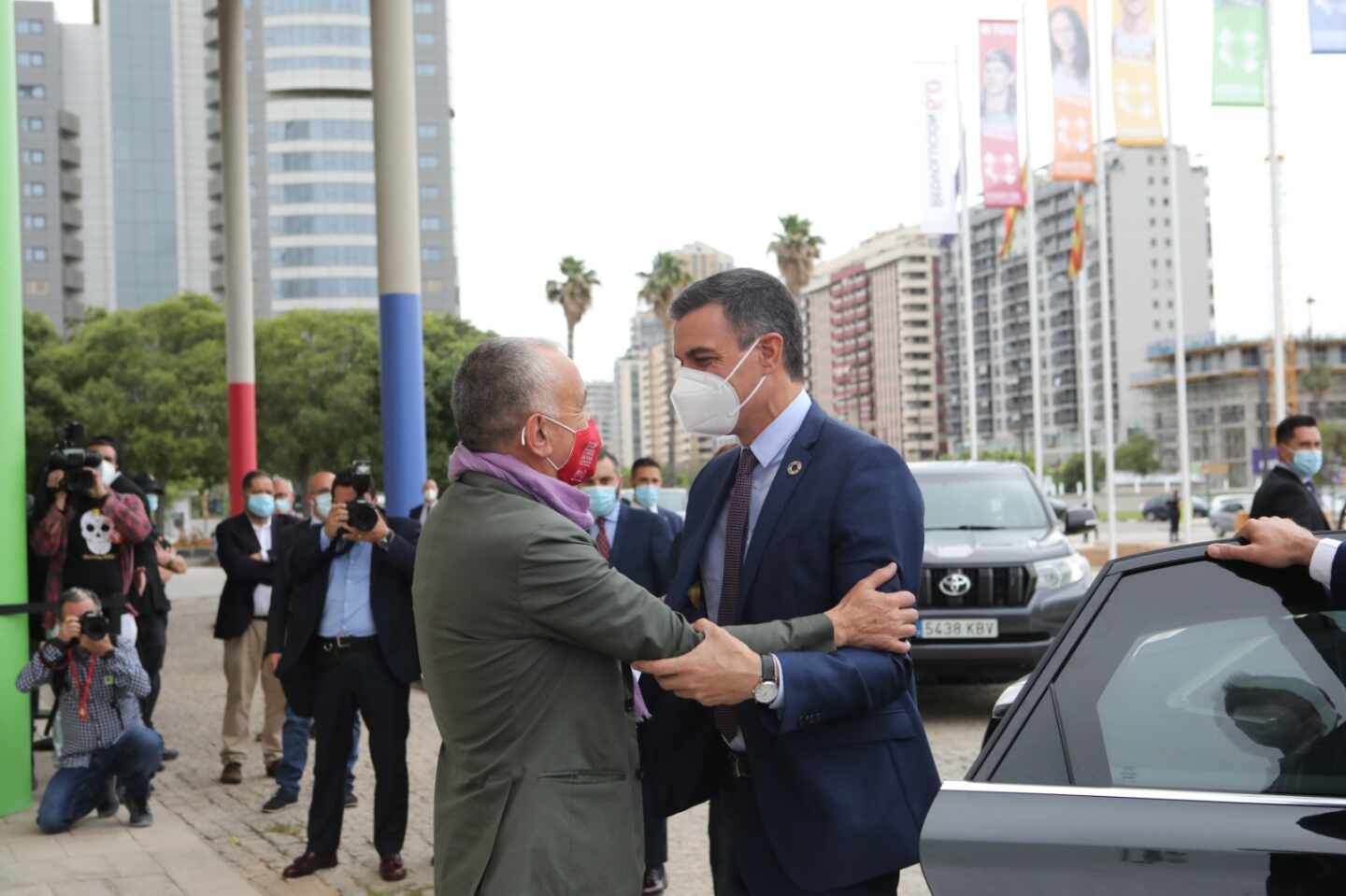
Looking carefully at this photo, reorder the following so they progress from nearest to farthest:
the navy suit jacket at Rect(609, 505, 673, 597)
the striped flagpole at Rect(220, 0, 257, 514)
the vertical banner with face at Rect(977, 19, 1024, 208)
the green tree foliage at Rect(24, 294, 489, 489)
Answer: the navy suit jacket at Rect(609, 505, 673, 597) → the striped flagpole at Rect(220, 0, 257, 514) → the vertical banner with face at Rect(977, 19, 1024, 208) → the green tree foliage at Rect(24, 294, 489, 489)

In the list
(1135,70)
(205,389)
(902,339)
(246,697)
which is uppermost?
(902,339)

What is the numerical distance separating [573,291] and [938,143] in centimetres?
3910

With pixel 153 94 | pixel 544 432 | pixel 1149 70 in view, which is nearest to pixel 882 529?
pixel 544 432

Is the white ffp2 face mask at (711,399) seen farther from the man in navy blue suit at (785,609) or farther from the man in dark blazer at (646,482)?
the man in dark blazer at (646,482)

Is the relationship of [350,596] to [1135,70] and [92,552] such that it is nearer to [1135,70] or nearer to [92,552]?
[92,552]

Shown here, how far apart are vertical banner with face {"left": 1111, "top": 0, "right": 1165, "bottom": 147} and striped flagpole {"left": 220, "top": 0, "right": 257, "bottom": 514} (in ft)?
55.3

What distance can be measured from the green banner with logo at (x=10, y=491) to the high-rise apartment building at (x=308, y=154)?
377 ft

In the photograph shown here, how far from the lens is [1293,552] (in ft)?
8.74

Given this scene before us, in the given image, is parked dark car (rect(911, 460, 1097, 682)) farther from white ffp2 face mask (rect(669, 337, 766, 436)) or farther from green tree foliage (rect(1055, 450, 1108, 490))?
green tree foliage (rect(1055, 450, 1108, 490))

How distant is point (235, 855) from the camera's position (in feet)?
24.0

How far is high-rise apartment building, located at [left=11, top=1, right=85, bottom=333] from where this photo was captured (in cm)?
10656

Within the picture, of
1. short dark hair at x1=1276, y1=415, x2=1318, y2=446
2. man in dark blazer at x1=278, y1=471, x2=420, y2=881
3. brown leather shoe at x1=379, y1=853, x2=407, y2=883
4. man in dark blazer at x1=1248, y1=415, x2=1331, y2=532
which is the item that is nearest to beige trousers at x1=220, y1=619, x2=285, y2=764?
man in dark blazer at x1=278, y1=471, x2=420, y2=881

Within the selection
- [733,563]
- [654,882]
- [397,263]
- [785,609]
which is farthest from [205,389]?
[785,609]

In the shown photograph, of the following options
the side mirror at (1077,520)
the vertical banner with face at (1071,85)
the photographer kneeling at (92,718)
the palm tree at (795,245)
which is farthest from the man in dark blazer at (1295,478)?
the palm tree at (795,245)
